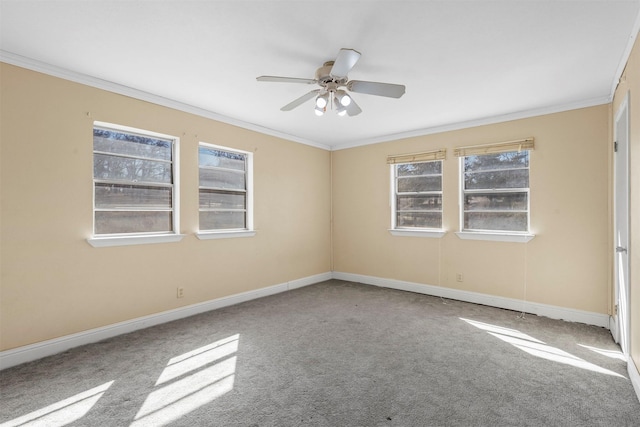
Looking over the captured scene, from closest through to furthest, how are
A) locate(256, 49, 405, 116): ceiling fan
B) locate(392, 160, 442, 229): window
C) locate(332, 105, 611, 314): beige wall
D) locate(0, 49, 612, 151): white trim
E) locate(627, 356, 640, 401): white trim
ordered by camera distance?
1. locate(627, 356, 640, 401): white trim
2. locate(256, 49, 405, 116): ceiling fan
3. locate(0, 49, 612, 151): white trim
4. locate(332, 105, 611, 314): beige wall
5. locate(392, 160, 442, 229): window

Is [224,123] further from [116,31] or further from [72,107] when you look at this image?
[116,31]

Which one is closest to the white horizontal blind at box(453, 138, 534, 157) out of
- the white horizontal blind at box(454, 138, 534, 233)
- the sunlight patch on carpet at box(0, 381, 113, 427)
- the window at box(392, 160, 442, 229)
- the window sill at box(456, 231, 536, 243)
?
the white horizontal blind at box(454, 138, 534, 233)

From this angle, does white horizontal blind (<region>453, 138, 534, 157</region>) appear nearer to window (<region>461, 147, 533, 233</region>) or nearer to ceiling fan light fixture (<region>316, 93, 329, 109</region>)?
window (<region>461, 147, 533, 233</region>)

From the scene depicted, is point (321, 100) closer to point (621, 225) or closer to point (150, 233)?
point (150, 233)

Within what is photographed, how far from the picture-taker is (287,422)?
1.89 meters

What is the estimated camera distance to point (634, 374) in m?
2.24

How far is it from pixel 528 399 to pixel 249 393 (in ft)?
6.27

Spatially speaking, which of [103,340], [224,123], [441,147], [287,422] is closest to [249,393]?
[287,422]

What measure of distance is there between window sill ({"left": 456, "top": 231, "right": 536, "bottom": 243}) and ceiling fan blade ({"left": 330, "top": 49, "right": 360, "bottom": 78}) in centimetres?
314

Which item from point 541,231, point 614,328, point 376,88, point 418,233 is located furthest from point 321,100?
point 614,328

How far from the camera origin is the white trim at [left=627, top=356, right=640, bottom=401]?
215 centimetres

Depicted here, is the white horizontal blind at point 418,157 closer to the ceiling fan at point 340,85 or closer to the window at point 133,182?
the ceiling fan at point 340,85

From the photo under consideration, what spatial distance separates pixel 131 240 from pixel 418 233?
387cm

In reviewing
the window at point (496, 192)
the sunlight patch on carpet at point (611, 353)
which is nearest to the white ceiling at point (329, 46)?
the window at point (496, 192)
